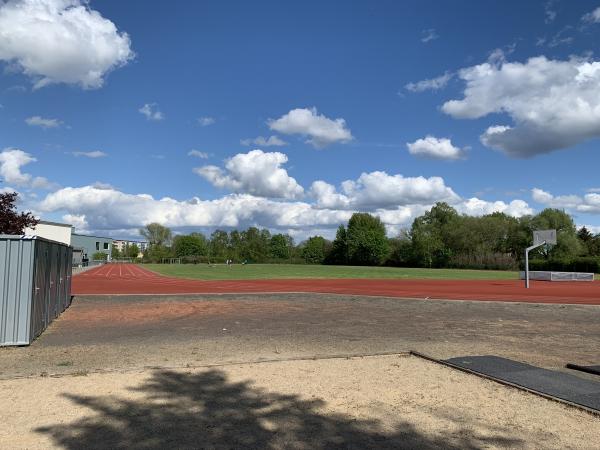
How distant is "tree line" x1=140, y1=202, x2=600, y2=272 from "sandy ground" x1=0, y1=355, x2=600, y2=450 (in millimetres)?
59400

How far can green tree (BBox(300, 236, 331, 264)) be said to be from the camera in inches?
4914

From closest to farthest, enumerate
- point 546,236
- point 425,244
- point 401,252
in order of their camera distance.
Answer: point 546,236, point 425,244, point 401,252

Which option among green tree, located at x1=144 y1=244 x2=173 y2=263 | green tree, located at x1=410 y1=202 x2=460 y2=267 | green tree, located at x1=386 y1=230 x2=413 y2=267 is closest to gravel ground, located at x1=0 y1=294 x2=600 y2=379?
green tree, located at x1=410 y1=202 x2=460 y2=267

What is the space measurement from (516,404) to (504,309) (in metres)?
13.1

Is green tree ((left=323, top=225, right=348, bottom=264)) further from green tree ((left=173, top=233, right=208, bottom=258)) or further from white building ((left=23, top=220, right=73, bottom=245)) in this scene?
white building ((left=23, top=220, right=73, bottom=245))

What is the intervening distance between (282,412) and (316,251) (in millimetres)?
122683

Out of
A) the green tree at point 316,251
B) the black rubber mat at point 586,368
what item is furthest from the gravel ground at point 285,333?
the green tree at point 316,251

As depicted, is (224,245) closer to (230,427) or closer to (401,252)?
(401,252)

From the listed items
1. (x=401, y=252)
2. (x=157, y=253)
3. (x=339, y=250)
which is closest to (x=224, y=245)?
(x=157, y=253)

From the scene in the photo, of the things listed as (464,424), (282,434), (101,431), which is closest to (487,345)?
(464,424)

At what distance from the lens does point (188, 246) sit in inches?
5477

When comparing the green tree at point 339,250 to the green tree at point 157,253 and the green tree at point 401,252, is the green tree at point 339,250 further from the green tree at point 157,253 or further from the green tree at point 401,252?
the green tree at point 157,253

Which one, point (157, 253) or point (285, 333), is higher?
point (157, 253)

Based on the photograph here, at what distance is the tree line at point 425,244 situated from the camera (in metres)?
81.6
